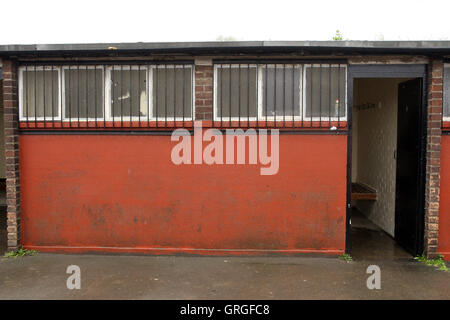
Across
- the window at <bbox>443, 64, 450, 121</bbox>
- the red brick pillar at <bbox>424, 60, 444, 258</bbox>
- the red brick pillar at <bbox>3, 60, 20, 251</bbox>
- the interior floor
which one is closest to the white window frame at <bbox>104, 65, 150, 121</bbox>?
the red brick pillar at <bbox>3, 60, 20, 251</bbox>

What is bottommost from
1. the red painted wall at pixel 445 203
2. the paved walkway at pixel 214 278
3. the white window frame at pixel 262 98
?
the paved walkway at pixel 214 278

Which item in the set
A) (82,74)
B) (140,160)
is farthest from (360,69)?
(82,74)

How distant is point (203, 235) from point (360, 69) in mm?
3520

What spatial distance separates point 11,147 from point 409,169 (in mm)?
6442

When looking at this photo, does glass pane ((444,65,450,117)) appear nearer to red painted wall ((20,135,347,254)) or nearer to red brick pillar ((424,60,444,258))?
red brick pillar ((424,60,444,258))

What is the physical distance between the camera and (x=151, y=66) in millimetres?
5906

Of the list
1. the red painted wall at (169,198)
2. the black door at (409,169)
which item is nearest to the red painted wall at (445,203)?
the black door at (409,169)

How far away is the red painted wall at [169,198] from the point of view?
579 cm

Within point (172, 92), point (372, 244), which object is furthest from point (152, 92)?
point (372, 244)

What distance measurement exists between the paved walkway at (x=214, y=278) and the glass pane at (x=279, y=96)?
7.49 feet

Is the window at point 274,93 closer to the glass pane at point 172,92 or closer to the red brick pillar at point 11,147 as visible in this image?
the glass pane at point 172,92

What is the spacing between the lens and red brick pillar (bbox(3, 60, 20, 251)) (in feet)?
19.3

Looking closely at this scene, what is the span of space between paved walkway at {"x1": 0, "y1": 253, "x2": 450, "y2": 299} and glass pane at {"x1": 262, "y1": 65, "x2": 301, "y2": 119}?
7.49ft

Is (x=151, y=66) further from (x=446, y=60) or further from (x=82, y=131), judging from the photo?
(x=446, y=60)
